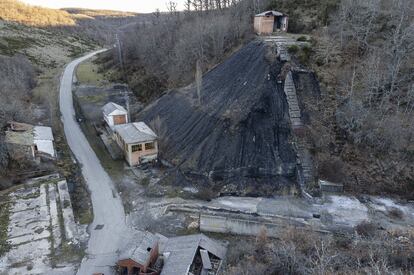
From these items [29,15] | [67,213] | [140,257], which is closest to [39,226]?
[67,213]

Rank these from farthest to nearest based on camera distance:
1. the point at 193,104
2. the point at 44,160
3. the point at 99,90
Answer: the point at 99,90
the point at 193,104
the point at 44,160

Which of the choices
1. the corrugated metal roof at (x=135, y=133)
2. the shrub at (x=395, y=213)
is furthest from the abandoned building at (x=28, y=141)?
the shrub at (x=395, y=213)

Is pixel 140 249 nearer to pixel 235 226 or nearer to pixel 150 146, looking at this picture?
pixel 235 226

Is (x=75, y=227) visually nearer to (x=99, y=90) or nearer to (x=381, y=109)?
(x=381, y=109)

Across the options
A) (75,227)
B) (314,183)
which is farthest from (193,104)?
(75,227)

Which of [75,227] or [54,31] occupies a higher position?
[54,31]

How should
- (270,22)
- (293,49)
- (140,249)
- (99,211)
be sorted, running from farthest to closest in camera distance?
1. (270,22)
2. (293,49)
3. (99,211)
4. (140,249)

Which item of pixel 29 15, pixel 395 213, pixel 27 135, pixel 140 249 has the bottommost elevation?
pixel 395 213
